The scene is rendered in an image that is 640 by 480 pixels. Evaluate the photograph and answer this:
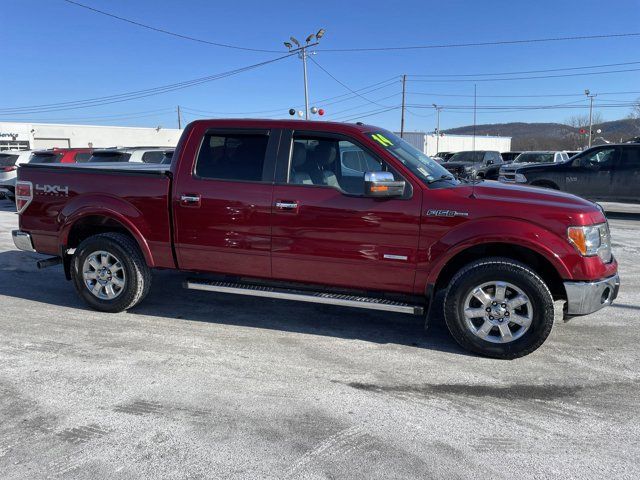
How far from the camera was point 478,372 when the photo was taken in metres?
4.02

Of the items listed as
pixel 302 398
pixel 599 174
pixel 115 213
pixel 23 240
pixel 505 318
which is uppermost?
pixel 599 174

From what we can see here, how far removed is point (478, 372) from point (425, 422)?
94 centimetres

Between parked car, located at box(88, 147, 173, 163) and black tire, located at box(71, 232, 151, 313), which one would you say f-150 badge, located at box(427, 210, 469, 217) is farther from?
parked car, located at box(88, 147, 173, 163)

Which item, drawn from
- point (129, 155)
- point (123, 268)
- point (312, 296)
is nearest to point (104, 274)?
point (123, 268)

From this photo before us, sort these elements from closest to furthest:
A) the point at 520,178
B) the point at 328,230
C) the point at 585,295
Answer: the point at 585,295
the point at 328,230
the point at 520,178

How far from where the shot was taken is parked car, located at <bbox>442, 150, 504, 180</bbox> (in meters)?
23.5

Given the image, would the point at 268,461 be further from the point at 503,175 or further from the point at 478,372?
the point at 503,175

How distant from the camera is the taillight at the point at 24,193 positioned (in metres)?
5.53

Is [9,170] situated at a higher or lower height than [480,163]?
lower

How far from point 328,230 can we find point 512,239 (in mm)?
1541

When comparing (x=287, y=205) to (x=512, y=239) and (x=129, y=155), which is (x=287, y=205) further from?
(x=129, y=155)

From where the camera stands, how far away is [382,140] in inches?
185

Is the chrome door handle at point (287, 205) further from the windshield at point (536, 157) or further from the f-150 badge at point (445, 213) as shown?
the windshield at point (536, 157)

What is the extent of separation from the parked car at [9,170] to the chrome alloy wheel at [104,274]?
37.3ft
